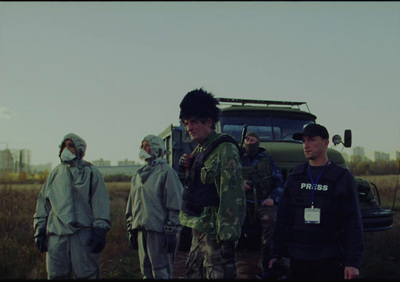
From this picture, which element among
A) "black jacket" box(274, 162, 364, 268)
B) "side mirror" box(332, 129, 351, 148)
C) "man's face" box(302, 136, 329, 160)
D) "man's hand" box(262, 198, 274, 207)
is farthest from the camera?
"side mirror" box(332, 129, 351, 148)

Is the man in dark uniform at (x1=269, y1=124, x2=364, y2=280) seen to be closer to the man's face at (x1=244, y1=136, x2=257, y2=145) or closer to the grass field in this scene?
the man's face at (x1=244, y1=136, x2=257, y2=145)

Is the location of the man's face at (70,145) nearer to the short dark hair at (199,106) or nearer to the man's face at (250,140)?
the short dark hair at (199,106)

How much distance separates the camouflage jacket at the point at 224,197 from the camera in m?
2.77

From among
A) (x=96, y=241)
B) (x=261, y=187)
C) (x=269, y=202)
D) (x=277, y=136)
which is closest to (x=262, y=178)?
(x=261, y=187)

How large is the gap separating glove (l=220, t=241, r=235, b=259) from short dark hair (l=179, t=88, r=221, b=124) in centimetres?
99

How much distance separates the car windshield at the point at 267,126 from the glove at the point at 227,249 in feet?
13.6

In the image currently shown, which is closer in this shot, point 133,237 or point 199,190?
point 199,190

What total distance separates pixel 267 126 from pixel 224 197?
4.45 m

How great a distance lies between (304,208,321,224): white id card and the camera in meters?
2.99

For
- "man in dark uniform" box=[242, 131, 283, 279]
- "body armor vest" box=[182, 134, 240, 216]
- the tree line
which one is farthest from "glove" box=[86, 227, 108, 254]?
the tree line

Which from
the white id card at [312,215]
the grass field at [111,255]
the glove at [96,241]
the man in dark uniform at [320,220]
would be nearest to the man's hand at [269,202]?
the grass field at [111,255]

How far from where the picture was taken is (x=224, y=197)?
9.30 ft

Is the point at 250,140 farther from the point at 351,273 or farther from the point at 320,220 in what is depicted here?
the point at 351,273

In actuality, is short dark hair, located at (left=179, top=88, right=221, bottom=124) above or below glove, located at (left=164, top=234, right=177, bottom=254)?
above
